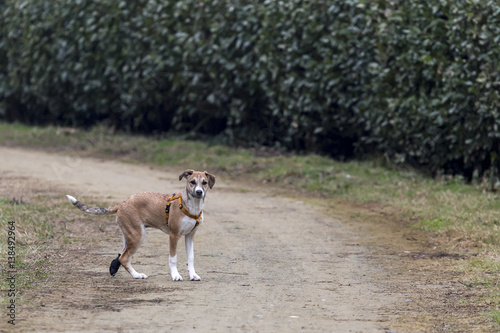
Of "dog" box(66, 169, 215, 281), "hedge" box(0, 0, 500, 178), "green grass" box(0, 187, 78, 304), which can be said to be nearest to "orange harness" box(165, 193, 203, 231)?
"dog" box(66, 169, 215, 281)

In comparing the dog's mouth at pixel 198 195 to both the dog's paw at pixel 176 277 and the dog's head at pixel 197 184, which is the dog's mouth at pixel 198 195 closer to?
the dog's head at pixel 197 184

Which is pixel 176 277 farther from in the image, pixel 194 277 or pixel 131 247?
pixel 131 247

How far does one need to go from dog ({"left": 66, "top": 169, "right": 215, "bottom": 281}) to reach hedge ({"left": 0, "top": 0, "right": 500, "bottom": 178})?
5707 mm

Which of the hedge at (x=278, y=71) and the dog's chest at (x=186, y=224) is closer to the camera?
the dog's chest at (x=186, y=224)

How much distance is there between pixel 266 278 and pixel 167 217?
1055 millimetres

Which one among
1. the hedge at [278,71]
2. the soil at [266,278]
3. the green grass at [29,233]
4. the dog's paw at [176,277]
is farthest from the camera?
the hedge at [278,71]

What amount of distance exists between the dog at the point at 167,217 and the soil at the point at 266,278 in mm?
163

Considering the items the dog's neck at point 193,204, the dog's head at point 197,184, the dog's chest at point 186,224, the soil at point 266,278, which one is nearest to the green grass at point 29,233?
the soil at point 266,278

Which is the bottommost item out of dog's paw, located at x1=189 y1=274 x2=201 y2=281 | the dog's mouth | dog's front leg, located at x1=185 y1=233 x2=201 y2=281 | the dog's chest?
dog's paw, located at x1=189 y1=274 x2=201 y2=281

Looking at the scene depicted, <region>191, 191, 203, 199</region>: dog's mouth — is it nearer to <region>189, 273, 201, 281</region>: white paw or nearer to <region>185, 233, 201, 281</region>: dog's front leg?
<region>185, 233, 201, 281</region>: dog's front leg

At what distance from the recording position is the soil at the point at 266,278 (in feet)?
18.1

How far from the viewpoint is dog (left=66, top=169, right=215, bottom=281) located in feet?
22.3

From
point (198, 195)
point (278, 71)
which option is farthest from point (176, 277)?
point (278, 71)

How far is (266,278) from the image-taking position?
6.92m
